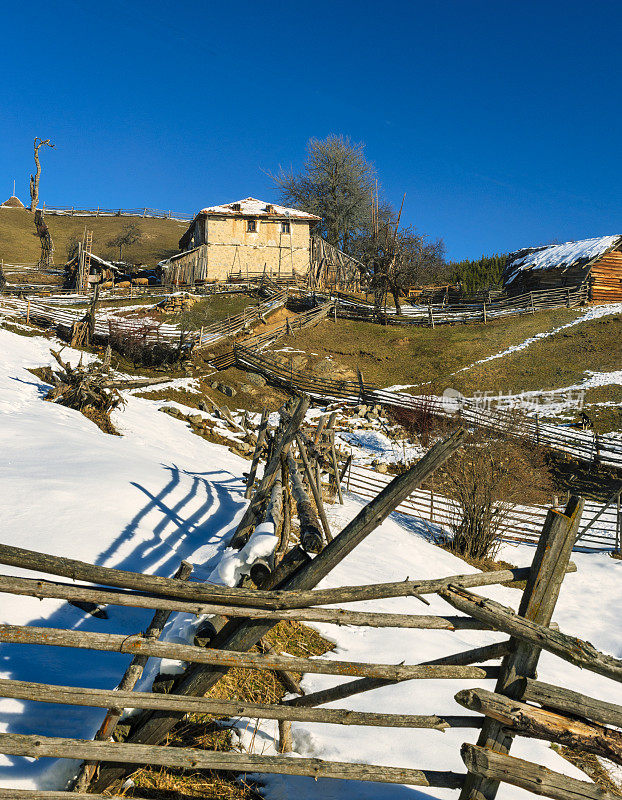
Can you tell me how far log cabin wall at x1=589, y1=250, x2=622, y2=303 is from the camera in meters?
34.9

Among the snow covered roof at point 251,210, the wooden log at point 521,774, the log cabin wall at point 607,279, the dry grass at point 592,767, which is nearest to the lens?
the wooden log at point 521,774

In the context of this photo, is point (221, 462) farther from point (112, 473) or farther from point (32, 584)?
point (32, 584)

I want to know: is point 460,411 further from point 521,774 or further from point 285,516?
point 521,774

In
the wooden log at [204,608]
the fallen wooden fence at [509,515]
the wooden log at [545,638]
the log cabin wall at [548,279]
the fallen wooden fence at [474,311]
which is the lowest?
the fallen wooden fence at [509,515]

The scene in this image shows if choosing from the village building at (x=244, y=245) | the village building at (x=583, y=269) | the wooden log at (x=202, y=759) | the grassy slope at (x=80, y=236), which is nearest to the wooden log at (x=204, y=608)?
the wooden log at (x=202, y=759)

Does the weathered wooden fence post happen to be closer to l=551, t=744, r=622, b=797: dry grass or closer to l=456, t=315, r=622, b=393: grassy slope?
l=551, t=744, r=622, b=797: dry grass

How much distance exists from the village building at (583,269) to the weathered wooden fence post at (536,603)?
37345mm

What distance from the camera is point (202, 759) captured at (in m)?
2.70

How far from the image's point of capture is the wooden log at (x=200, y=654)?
255 centimetres

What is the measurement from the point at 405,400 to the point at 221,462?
11.6 metres

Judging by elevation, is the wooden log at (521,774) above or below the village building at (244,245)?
below

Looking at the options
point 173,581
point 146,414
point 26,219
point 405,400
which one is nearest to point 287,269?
point 405,400

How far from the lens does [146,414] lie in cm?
1495

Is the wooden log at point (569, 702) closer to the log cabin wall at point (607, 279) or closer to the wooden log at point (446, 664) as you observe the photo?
the wooden log at point (446, 664)
